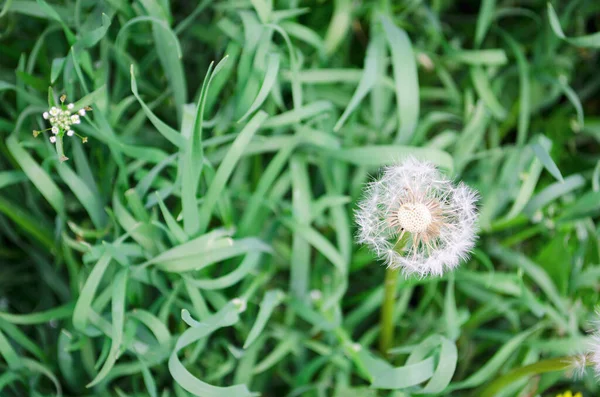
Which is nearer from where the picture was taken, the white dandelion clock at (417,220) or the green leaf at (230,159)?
the white dandelion clock at (417,220)

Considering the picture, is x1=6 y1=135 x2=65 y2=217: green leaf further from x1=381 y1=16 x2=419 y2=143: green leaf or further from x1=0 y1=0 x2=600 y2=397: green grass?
x1=381 y1=16 x2=419 y2=143: green leaf

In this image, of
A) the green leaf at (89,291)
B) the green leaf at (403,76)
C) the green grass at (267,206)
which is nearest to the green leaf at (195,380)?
→ the green grass at (267,206)

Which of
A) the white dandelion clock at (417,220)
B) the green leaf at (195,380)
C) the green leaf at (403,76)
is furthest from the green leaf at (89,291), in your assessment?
the green leaf at (403,76)

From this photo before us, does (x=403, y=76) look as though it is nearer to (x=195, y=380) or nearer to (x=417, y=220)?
(x=417, y=220)

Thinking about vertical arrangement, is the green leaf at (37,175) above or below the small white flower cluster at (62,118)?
below

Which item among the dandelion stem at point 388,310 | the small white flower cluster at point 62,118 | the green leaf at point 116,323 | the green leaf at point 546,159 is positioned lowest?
the dandelion stem at point 388,310

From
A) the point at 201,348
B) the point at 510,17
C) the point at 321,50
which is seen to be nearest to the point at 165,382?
the point at 201,348

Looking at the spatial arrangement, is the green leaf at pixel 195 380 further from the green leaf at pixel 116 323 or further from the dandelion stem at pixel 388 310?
the dandelion stem at pixel 388 310
